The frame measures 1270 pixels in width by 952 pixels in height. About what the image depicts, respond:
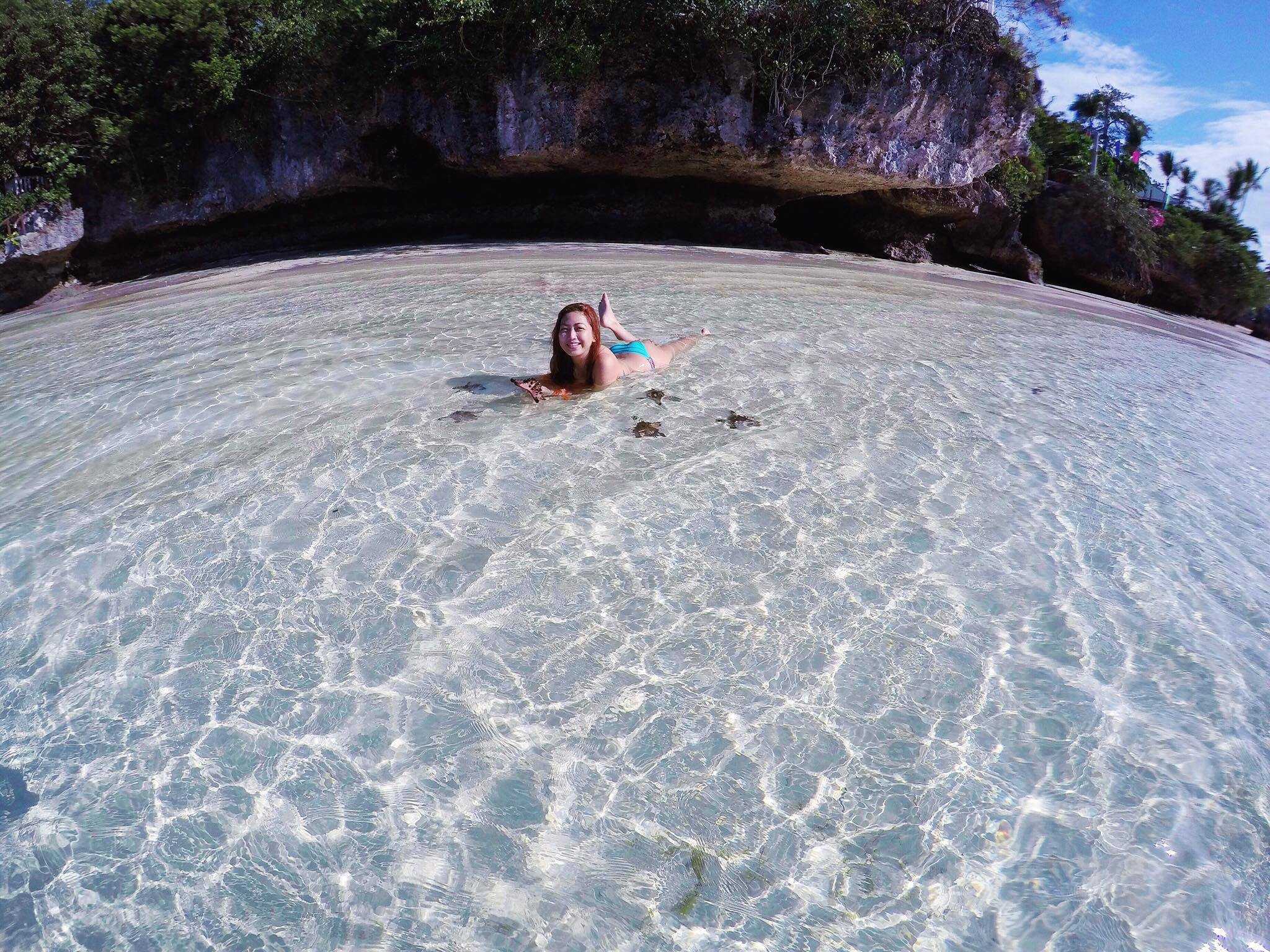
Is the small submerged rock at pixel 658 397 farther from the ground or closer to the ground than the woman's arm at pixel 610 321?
closer to the ground

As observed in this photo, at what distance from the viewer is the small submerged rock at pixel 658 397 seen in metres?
5.88

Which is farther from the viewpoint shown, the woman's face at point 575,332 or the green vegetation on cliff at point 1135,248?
the green vegetation on cliff at point 1135,248

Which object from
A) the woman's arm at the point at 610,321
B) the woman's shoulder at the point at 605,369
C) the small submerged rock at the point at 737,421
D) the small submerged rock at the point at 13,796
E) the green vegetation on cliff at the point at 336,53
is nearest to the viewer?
the small submerged rock at the point at 13,796

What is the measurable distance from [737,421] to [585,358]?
4.15ft

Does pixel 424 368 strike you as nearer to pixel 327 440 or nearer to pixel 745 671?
pixel 327 440

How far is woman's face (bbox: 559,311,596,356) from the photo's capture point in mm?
5551

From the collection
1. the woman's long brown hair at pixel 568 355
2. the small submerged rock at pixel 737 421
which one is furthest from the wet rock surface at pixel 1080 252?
the woman's long brown hair at pixel 568 355

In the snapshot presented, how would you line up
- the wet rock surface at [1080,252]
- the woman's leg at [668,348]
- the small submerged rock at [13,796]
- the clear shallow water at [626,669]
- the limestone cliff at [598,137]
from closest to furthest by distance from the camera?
the clear shallow water at [626,669] < the small submerged rock at [13,796] < the woman's leg at [668,348] < the limestone cliff at [598,137] < the wet rock surface at [1080,252]

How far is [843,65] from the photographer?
14180mm

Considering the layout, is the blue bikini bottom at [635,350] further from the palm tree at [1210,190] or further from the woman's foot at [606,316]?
the palm tree at [1210,190]

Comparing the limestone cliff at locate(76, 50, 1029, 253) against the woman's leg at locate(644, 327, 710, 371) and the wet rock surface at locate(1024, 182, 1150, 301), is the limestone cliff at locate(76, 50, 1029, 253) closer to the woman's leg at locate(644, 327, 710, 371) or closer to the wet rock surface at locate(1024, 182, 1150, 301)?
the wet rock surface at locate(1024, 182, 1150, 301)

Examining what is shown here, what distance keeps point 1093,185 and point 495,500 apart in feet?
65.7

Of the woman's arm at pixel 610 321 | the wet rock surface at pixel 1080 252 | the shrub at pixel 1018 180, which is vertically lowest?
the woman's arm at pixel 610 321

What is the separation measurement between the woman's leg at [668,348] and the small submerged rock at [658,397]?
57 centimetres
